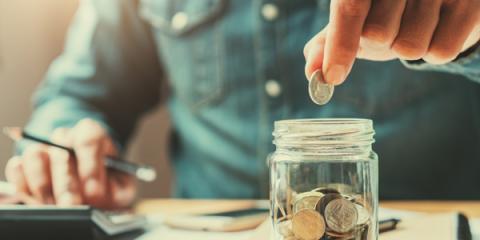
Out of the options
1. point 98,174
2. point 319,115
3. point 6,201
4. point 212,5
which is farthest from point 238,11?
point 6,201

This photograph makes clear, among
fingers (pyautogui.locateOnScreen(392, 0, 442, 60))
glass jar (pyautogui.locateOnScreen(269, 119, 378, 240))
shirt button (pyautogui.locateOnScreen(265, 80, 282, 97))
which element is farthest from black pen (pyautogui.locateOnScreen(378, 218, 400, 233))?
shirt button (pyautogui.locateOnScreen(265, 80, 282, 97))

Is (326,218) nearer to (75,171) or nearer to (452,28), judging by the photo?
(452,28)

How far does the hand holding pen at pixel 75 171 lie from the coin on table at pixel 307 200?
0.32m

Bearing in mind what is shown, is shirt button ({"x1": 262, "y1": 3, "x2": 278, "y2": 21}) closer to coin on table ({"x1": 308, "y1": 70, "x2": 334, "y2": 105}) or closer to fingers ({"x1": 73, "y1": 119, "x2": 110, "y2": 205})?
fingers ({"x1": 73, "y1": 119, "x2": 110, "y2": 205})

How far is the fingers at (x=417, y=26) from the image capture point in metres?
0.50

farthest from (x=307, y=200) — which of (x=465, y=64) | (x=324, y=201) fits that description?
(x=465, y=64)

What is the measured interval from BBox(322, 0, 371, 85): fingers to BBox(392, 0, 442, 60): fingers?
0.03 m

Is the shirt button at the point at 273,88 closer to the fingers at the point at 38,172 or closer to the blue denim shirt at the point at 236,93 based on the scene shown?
the blue denim shirt at the point at 236,93

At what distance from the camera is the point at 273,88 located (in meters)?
1.05

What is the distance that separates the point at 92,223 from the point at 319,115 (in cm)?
49

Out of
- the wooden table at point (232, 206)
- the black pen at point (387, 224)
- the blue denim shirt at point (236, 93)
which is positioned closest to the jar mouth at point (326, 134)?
the black pen at point (387, 224)

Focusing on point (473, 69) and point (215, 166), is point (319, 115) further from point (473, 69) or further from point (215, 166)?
point (473, 69)

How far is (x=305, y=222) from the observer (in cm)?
51

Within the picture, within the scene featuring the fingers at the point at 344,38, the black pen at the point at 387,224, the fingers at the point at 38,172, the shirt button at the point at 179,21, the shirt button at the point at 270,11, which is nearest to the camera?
the fingers at the point at 344,38
